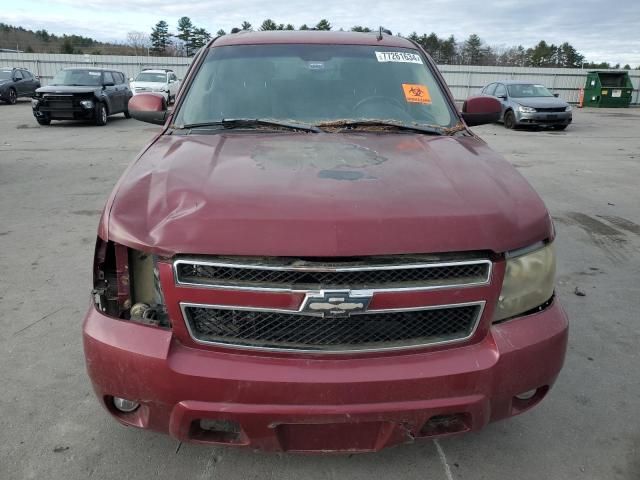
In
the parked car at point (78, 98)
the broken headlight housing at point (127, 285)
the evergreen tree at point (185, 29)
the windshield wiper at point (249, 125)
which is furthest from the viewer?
the evergreen tree at point (185, 29)

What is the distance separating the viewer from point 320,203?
6.41 ft

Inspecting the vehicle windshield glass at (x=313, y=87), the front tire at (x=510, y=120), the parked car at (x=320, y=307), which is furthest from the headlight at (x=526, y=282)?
the front tire at (x=510, y=120)

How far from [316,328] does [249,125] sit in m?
1.56

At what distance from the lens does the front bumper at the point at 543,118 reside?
16406 mm

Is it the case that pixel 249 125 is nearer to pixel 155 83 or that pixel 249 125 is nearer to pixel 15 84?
pixel 155 83

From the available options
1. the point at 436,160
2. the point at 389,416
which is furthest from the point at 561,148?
the point at 389,416

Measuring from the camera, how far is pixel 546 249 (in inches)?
84.4

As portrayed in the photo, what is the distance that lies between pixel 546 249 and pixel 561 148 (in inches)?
475

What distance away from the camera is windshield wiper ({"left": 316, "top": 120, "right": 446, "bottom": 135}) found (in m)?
3.10

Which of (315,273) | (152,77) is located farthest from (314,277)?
(152,77)

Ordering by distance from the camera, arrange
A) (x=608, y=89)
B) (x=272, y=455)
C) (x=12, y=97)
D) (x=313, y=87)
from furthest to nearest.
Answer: (x=608, y=89)
(x=12, y=97)
(x=313, y=87)
(x=272, y=455)

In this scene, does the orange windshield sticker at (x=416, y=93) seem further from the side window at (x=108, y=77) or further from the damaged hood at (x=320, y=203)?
the side window at (x=108, y=77)

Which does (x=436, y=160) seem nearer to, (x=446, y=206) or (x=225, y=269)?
(x=446, y=206)

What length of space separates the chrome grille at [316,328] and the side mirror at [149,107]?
2.35 metres
